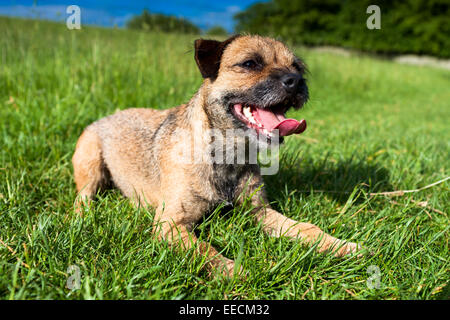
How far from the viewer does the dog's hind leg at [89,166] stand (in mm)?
2974

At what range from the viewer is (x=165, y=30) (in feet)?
20.2

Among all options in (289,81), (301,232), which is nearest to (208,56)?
(289,81)

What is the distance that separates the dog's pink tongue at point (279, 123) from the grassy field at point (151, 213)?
2.11 ft

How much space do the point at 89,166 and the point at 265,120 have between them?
1.65 meters

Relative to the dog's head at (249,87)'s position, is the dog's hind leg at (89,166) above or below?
below

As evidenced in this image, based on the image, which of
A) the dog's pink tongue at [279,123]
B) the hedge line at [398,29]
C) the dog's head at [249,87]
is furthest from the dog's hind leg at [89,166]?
the hedge line at [398,29]

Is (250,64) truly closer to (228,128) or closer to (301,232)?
(228,128)

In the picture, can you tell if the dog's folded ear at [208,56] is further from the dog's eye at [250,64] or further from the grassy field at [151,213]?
the grassy field at [151,213]

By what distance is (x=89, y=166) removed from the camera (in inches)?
119

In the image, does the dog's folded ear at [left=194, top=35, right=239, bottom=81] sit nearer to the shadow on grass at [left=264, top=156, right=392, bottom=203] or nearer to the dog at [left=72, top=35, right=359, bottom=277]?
the dog at [left=72, top=35, right=359, bottom=277]

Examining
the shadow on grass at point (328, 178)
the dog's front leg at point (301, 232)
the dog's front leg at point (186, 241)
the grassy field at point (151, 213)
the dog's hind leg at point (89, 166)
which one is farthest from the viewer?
the shadow on grass at point (328, 178)

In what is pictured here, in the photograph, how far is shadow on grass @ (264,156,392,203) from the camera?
3074 millimetres

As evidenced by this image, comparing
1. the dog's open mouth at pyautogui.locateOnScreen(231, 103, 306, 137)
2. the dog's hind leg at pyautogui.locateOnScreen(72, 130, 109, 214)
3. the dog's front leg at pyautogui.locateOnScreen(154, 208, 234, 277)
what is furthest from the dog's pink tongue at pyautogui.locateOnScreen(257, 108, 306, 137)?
the dog's hind leg at pyautogui.locateOnScreen(72, 130, 109, 214)
